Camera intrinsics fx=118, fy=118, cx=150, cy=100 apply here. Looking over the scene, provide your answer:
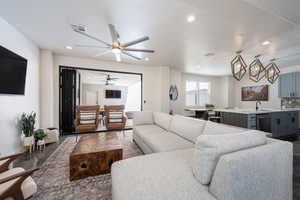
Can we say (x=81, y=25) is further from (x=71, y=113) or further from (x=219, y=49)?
(x=219, y=49)

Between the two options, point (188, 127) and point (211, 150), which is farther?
point (188, 127)

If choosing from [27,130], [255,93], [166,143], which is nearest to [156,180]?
[166,143]

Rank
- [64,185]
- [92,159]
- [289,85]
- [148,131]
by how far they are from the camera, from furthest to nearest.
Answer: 1. [289,85]
2. [148,131]
3. [92,159]
4. [64,185]

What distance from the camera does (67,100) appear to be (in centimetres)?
421

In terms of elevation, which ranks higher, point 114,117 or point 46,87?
point 46,87

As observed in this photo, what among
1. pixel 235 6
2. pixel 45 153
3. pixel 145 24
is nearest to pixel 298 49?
pixel 235 6

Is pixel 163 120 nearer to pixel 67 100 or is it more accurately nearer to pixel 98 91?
pixel 67 100

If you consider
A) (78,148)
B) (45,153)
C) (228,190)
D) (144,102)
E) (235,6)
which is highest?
(235,6)

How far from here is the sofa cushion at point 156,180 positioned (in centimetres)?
88

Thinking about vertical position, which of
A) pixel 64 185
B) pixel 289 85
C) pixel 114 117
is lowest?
pixel 64 185

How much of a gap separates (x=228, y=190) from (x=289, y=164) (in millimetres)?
871

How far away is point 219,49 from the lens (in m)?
3.48

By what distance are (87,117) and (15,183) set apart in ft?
8.62

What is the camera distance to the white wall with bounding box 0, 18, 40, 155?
2.23 m
